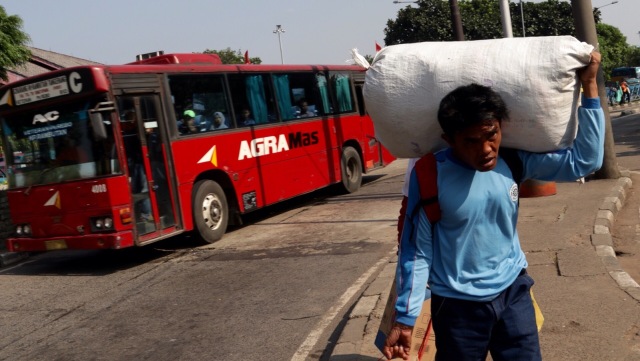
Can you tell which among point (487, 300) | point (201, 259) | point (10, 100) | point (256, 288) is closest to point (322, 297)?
point (256, 288)

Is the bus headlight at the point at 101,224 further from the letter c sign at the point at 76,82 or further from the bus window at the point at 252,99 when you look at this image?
the bus window at the point at 252,99

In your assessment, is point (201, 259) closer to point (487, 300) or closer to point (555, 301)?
point (555, 301)

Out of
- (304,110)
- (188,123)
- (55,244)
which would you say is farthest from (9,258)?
(304,110)

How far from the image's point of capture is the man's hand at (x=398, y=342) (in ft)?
8.86

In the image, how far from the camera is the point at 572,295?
5.25 m

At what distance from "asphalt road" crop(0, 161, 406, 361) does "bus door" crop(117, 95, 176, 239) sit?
1.85 feet

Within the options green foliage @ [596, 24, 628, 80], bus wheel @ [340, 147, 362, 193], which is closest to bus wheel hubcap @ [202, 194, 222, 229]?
bus wheel @ [340, 147, 362, 193]

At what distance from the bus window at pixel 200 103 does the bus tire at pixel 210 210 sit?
87 centimetres

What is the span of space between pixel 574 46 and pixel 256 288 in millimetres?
5102

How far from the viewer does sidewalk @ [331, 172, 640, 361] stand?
4.30m

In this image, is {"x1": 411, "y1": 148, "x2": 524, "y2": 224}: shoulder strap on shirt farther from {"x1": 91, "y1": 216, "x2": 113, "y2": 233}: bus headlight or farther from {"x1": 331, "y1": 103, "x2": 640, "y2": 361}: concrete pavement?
{"x1": 91, "y1": 216, "x2": 113, "y2": 233}: bus headlight

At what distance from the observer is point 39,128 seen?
30.3 feet

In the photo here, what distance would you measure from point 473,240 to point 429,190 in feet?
0.89

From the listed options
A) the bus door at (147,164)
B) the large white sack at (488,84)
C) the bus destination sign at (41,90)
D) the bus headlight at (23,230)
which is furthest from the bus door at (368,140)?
the large white sack at (488,84)
